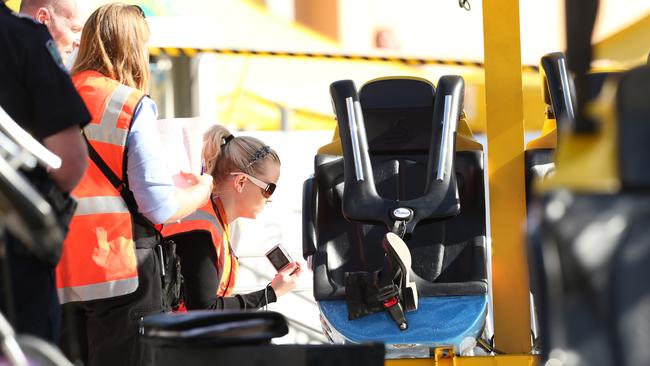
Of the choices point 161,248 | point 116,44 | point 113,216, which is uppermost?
point 116,44

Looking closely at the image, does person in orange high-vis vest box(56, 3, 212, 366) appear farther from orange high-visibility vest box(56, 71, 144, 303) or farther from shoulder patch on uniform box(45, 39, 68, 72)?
shoulder patch on uniform box(45, 39, 68, 72)

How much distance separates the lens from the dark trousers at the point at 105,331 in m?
3.44

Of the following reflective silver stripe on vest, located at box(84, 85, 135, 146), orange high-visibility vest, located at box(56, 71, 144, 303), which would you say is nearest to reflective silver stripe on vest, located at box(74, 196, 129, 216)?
orange high-visibility vest, located at box(56, 71, 144, 303)

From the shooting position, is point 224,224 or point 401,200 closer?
point 401,200

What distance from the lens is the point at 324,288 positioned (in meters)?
3.82

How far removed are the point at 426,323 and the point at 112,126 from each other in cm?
105

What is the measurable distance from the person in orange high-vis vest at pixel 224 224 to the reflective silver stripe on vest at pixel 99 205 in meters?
0.43

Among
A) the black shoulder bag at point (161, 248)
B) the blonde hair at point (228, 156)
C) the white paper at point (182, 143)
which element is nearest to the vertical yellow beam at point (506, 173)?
the blonde hair at point (228, 156)

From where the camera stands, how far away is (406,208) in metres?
3.64

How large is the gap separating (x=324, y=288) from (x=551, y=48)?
5.99 metres

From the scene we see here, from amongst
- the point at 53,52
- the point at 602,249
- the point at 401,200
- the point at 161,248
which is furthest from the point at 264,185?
the point at 602,249

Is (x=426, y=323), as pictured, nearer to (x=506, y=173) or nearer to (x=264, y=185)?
(x=506, y=173)

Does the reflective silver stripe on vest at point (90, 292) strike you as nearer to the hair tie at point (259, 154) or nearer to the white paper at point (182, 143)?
the white paper at point (182, 143)

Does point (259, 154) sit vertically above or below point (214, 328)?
above
